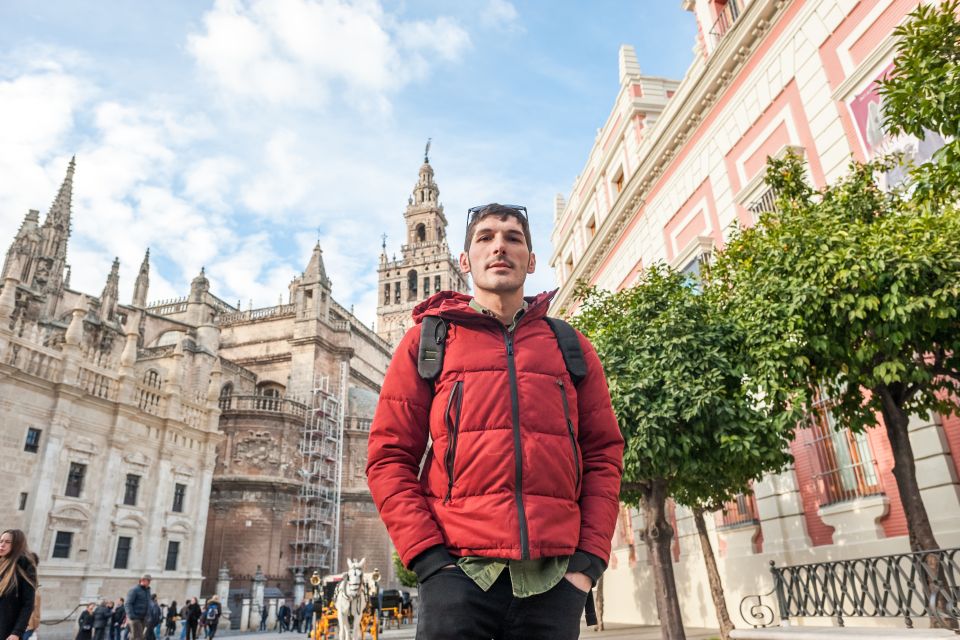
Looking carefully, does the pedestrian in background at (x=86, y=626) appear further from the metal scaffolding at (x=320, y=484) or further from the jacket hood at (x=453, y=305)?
the jacket hood at (x=453, y=305)

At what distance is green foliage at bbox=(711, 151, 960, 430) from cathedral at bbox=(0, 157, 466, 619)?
2129cm

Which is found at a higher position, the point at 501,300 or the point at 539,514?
the point at 501,300

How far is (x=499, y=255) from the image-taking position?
2633 mm

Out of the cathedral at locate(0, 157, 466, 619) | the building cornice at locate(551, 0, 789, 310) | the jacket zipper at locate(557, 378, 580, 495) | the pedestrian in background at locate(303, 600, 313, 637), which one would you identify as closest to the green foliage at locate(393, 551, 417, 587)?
the cathedral at locate(0, 157, 466, 619)

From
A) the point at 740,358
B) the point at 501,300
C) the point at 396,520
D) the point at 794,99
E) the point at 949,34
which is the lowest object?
the point at 396,520

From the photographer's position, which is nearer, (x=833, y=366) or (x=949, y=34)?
(x=949, y=34)

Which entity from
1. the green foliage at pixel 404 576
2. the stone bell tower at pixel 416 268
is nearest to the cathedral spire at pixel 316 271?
the green foliage at pixel 404 576

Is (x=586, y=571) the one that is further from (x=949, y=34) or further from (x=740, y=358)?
(x=740, y=358)

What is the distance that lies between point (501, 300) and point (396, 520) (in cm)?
102

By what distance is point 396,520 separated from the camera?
211 centimetres

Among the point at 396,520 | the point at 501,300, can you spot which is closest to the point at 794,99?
the point at 501,300

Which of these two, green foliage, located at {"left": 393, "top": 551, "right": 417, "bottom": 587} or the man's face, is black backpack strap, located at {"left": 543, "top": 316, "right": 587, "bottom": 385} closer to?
the man's face

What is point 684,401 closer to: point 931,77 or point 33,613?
point 931,77

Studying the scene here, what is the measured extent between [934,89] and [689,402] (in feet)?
16.5
